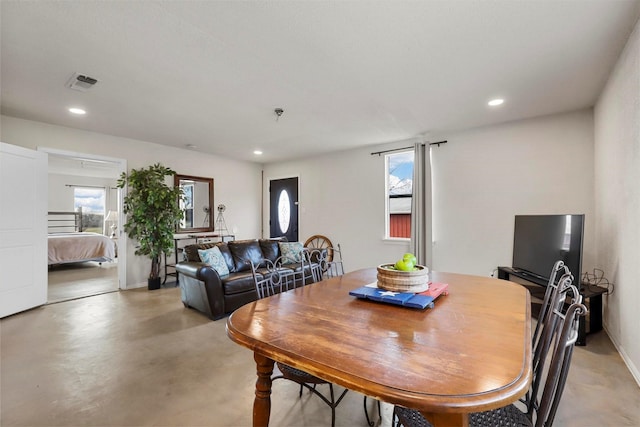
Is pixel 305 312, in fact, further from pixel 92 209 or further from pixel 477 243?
pixel 92 209

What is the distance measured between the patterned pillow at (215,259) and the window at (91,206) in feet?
22.4

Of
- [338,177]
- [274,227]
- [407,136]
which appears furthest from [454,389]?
[274,227]

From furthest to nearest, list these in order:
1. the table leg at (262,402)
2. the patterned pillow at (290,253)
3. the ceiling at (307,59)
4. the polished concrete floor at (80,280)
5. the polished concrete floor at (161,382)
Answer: the patterned pillow at (290,253) < the polished concrete floor at (80,280) < the ceiling at (307,59) < the polished concrete floor at (161,382) < the table leg at (262,402)

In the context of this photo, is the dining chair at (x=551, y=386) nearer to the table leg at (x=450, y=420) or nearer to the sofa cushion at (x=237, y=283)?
the table leg at (x=450, y=420)

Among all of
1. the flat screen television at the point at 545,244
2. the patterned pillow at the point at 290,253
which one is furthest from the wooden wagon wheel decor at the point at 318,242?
the flat screen television at the point at 545,244

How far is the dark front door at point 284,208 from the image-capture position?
648 centimetres

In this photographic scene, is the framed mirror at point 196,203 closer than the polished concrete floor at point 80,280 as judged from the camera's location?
No

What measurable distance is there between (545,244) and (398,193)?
2.39 meters

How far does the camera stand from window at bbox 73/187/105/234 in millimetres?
8305

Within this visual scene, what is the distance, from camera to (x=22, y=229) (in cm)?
360

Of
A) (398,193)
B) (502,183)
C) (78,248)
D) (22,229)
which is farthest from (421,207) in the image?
(78,248)

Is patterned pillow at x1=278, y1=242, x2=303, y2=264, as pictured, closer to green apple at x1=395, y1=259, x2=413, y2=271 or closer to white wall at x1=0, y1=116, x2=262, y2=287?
white wall at x1=0, y1=116, x2=262, y2=287

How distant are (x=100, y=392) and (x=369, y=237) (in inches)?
165

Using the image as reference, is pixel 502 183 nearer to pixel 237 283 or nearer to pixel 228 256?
pixel 237 283
